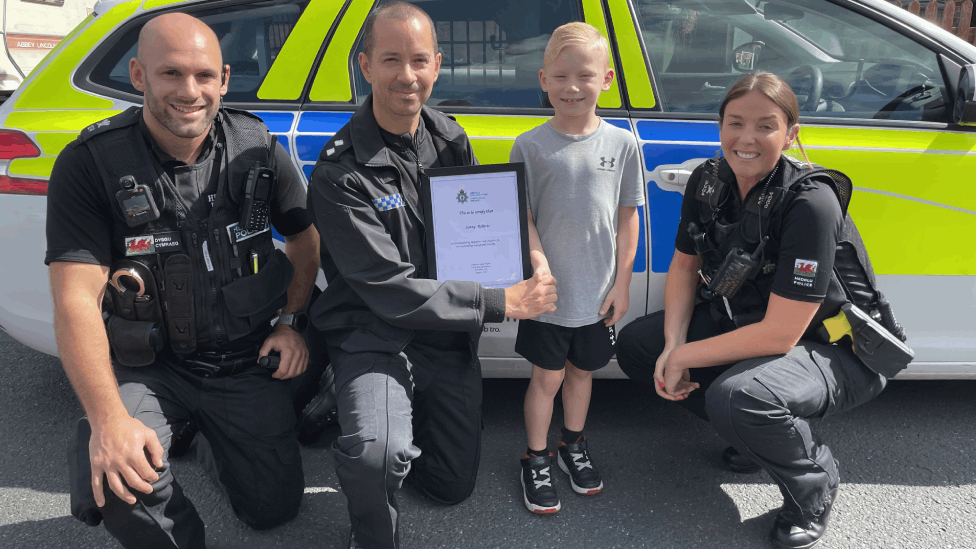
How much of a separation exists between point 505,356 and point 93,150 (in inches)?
53.6

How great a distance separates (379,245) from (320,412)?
819 millimetres

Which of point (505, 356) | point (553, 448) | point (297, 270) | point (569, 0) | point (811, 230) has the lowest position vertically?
point (553, 448)

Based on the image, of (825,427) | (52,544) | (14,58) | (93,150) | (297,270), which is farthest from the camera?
(14,58)

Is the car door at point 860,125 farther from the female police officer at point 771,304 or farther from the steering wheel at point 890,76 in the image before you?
the female police officer at point 771,304

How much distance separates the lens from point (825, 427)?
2539mm

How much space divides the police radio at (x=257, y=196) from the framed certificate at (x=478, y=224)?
0.44m

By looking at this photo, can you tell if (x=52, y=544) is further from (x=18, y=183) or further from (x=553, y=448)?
(x=553, y=448)

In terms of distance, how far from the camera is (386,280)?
1.89m

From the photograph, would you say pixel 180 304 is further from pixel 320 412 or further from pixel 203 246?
pixel 320 412

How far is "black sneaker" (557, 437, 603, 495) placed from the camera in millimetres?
2180

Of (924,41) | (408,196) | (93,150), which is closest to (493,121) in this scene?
(408,196)

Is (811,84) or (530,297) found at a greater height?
(811,84)

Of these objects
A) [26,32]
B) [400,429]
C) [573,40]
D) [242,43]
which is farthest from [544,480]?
[26,32]

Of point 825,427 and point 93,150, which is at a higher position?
point 93,150
